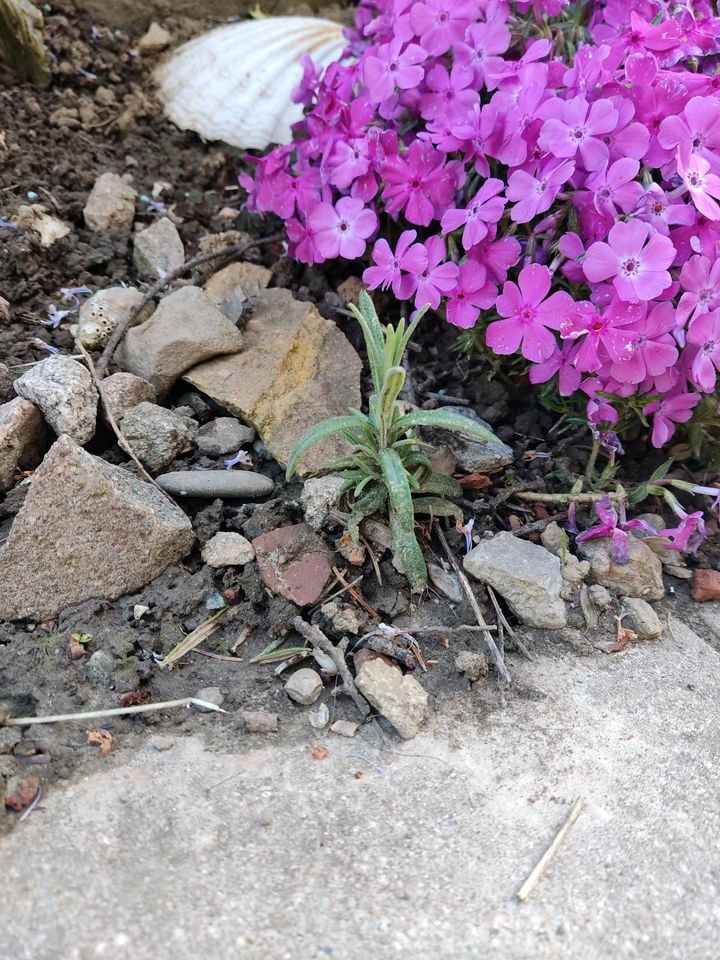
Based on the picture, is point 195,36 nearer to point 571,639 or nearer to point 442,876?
point 571,639

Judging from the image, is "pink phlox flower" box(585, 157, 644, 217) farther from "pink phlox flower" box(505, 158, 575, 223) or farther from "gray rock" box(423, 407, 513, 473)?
"gray rock" box(423, 407, 513, 473)

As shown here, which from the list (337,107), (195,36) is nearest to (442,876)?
(337,107)

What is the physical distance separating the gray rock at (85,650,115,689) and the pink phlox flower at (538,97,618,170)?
143 cm

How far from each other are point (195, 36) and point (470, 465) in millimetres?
2267

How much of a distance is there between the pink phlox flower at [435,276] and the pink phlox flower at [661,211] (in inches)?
17.2

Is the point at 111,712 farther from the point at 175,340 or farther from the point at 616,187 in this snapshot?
the point at 616,187

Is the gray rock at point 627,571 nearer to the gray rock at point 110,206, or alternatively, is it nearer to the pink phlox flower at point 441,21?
the pink phlox flower at point 441,21

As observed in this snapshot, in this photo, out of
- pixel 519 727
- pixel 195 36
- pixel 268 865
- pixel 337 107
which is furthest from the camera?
pixel 195 36

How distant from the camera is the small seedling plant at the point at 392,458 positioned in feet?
5.64

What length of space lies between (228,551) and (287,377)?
0.54 m

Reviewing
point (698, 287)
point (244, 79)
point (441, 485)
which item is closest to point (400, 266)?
point (441, 485)

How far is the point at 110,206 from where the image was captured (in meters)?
2.51

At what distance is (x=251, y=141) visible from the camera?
283cm

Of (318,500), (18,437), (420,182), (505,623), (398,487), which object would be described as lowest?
(505,623)
